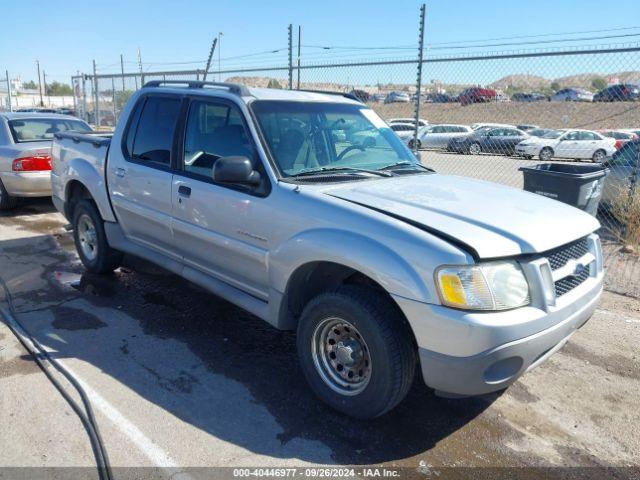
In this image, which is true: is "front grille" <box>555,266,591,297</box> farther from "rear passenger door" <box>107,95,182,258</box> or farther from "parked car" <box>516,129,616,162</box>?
"parked car" <box>516,129,616,162</box>

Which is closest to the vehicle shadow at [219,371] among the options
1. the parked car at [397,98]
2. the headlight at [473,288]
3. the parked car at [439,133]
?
the headlight at [473,288]

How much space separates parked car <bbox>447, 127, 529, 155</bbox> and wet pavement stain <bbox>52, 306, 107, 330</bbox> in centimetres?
2074

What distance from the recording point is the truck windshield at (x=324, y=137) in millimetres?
3801

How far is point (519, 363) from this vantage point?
9.20 feet

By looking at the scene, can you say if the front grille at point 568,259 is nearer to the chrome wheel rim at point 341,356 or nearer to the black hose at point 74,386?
the chrome wheel rim at point 341,356

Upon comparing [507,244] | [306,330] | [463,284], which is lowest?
[306,330]

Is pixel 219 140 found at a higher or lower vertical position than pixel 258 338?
higher

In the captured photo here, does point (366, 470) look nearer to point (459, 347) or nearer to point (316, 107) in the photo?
point (459, 347)

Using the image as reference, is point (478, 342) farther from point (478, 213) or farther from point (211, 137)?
point (211, 137)

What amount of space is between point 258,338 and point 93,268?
240 centimetres

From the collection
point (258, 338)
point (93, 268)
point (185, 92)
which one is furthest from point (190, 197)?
point (93, 268)

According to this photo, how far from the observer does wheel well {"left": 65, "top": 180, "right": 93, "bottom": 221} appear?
5807 mm

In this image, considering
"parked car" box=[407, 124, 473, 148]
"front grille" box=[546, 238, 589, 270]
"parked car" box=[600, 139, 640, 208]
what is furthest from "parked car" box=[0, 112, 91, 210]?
"parked car" box=[407, 124, 473, 148]

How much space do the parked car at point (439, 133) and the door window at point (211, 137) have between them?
22826mm
